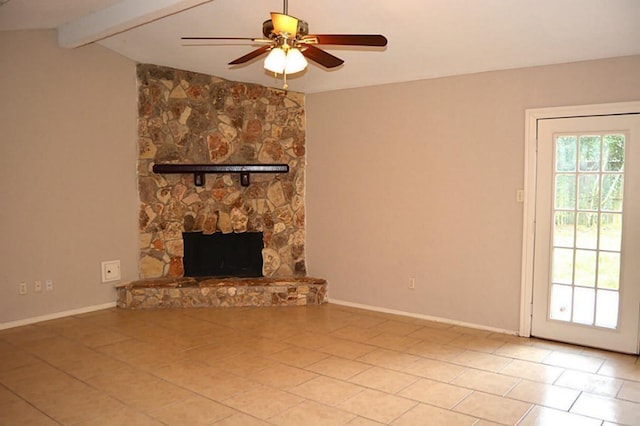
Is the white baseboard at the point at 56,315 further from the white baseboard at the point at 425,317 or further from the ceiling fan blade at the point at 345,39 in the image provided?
the ceiling fan blade at the point at 345,39

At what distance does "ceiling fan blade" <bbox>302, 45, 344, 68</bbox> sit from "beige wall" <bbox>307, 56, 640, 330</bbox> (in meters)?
1.91

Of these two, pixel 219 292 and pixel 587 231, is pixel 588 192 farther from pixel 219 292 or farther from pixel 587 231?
pixel 219 292

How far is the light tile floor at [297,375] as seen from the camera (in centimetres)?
302

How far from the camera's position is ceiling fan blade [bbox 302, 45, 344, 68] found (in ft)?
10.6

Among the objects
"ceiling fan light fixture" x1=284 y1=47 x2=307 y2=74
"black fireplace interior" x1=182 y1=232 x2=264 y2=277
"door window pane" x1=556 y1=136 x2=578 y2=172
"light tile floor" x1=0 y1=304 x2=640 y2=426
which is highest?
"ceiling fan light fixture" x1=284 y1=47 x2=307 y2=74

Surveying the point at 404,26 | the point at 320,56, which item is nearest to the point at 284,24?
the point at 320,56

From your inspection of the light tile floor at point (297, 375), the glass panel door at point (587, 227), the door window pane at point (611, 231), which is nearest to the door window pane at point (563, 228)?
the glass panel door at point (587, 227)

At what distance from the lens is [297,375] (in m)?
3.62

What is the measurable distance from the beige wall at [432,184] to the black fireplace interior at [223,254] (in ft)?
2.27

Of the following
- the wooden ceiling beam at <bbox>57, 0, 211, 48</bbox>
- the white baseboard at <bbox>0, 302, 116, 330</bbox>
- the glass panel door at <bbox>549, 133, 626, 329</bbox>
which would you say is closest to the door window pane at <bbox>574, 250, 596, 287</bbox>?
the glass panel door at <bbox>549, 133, 626, 329</bbox>

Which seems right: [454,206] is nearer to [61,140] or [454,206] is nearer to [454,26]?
[454,26]

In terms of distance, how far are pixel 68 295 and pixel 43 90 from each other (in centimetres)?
203

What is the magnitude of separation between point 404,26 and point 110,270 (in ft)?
12.7

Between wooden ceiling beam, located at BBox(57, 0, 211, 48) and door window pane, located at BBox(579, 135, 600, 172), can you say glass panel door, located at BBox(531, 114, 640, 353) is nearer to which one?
door window pane, located at BBox(579, 135, 600, 172)
